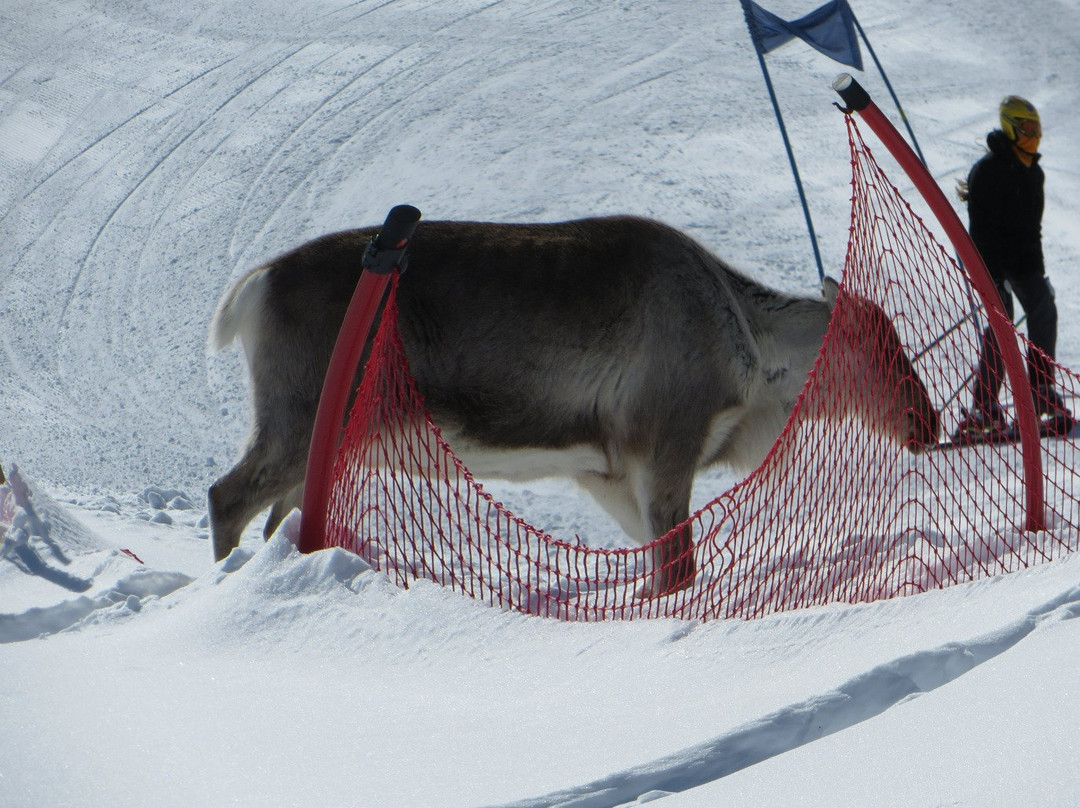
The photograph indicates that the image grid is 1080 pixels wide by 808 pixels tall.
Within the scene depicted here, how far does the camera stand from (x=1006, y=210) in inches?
295

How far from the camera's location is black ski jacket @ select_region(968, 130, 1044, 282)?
24.6ft

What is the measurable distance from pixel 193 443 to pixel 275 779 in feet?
19.3

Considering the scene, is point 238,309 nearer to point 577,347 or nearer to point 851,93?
point 577,347

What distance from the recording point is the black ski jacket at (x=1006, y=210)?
7.48 m

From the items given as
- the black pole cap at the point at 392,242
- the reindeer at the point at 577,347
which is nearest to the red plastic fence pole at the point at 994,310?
the reindeer at the point at 577,347

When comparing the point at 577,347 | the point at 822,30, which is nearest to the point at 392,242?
the point at 577,347

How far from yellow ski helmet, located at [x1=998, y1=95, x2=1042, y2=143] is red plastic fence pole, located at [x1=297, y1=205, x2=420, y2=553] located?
173 inches

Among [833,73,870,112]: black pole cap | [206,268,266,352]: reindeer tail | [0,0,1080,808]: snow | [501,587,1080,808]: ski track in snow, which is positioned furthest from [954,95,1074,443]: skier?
[501,587,1080,808]: ski track in snow

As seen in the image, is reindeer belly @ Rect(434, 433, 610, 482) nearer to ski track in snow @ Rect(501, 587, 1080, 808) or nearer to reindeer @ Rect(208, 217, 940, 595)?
reindeer @ Rect(208, 217, 940, 595)

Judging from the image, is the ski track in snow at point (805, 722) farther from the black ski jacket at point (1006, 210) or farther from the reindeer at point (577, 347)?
the black ski jacket at point (1006, 210)

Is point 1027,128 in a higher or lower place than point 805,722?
higher

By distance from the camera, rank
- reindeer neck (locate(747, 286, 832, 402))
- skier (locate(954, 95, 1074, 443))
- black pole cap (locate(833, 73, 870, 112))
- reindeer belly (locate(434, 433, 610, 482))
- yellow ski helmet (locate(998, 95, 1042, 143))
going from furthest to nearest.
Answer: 1. skier (locate(954, 95, 1074, 443))
2. yellow ski helmet (locate(998, 95, 1042, 143))
3. reindeer neck (locate(747, 286, 832, 402))
4. reindeer belly (locate(434, 433, 610, 482))
5. black pole cap (locate(833, 73, 870, 112))

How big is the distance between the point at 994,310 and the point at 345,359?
2.23 metres

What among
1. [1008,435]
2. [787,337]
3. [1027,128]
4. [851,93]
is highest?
[851,93]
